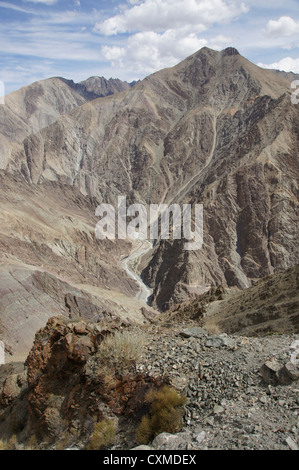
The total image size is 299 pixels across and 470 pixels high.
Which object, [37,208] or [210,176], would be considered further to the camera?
[210,176]

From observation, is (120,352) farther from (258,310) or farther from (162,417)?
(258,310)

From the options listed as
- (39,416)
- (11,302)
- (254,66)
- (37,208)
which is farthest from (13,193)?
(254,66)

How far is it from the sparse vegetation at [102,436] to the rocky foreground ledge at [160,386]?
16 cm

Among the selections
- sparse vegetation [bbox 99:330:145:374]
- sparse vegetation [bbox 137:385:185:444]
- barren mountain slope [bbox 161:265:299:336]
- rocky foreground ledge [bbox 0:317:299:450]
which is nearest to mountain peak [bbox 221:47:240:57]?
barren mountain slope [bbox 161:265:299:336]

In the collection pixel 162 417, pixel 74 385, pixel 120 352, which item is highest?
pixel 120 352

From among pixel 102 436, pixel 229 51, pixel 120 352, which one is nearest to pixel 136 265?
pixel 120 352

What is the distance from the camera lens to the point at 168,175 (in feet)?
330

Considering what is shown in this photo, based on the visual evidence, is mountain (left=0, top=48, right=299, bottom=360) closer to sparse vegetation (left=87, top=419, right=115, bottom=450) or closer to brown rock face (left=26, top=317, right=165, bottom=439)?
brown rock face (left=26, top=317, right=165, bottom=439)

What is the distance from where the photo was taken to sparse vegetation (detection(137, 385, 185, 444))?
782cm

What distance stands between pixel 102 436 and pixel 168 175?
94502 millimetres

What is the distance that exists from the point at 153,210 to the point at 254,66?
58.0 meters

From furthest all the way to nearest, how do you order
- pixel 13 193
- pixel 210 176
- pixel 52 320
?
1. pixel 210 176
2. pixel 13 193
3. pixel 52 320

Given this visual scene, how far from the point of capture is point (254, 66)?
372ft
